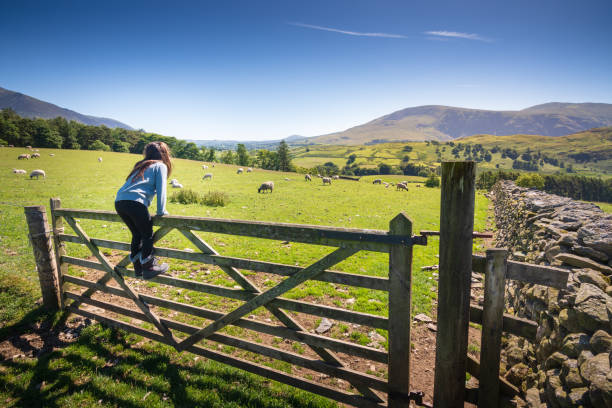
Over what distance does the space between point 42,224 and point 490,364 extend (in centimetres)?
868

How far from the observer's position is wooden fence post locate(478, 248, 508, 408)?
315cm

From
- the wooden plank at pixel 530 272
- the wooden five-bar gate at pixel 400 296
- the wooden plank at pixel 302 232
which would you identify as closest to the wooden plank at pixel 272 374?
the wooden five-bar gate at pixel 400 296

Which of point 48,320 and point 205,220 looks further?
point 48,320

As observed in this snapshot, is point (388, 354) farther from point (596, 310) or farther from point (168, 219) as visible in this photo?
point (168, 219)

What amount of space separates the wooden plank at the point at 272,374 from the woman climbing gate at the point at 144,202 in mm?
1490

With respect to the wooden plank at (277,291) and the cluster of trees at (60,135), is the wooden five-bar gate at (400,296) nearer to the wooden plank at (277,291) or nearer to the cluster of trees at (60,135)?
the wooden plank at (277,291)

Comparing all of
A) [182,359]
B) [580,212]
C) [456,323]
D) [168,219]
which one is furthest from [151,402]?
[580,212]

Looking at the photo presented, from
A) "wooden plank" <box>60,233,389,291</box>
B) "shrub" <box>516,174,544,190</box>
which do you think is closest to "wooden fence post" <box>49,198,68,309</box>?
"wooden plank" <box>60,233,389,291</box>

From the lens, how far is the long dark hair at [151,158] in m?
4.75

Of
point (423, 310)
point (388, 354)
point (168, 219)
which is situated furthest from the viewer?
point (423, 310)

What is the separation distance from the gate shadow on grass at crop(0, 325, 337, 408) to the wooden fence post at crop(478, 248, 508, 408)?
2.20 metres

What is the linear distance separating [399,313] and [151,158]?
4702 millimetres

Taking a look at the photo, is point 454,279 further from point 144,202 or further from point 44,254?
point 44,254

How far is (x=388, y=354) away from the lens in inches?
140
